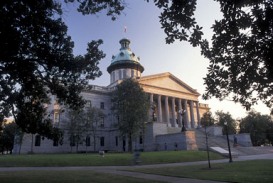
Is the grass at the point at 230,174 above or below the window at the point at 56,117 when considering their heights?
below

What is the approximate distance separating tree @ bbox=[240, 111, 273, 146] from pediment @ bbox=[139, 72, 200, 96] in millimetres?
18264

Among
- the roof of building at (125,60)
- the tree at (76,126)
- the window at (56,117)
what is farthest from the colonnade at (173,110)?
the tree at (76,126)

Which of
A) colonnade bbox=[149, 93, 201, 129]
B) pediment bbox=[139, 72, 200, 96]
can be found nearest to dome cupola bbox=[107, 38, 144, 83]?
pediment bbox=[139, 72, 200, 96]

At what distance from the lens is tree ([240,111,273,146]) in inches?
3044

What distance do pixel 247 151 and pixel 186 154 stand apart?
15.2m

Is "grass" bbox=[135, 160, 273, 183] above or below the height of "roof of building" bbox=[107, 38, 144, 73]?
below

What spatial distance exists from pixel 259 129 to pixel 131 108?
4876 cm

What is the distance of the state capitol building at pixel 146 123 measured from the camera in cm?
5483

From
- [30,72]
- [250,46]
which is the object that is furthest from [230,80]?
[30,72]

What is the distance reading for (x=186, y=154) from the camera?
3569 cm

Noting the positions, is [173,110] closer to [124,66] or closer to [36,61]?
[124,66]

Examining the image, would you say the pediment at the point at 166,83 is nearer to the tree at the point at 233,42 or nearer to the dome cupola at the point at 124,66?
the dome cupola at the point at 124,66

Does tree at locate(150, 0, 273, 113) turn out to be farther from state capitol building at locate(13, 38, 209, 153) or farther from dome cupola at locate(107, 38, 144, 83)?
dome cupola at locate(107, 38, 144, 83)

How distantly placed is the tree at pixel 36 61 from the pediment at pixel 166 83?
47.1 meters
